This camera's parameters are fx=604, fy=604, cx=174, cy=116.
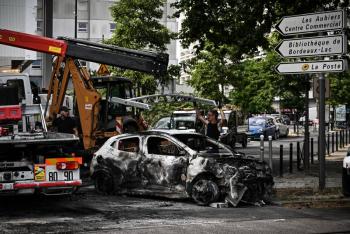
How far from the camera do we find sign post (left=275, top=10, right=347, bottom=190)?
1323cm

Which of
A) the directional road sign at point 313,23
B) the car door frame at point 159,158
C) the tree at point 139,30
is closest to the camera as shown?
the car door frame at point 159,158

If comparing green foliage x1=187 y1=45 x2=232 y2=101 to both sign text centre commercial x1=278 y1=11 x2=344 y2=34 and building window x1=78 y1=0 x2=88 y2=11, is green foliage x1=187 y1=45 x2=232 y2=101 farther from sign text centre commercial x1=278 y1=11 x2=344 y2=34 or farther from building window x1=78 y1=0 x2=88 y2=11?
sign text centre commercial x1=278 y1=11 x2=344 y2=34

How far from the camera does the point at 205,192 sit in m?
11.6

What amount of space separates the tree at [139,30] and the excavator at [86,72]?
12.5m

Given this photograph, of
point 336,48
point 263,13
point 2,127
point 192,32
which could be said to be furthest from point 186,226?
point 263,13

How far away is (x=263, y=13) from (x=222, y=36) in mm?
1659

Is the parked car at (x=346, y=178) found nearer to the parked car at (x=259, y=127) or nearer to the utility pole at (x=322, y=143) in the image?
the utility pole at (x=322, y=143)

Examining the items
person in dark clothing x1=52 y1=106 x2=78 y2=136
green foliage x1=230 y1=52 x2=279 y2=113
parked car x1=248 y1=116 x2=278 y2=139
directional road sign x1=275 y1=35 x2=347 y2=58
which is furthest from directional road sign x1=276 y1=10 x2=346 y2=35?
green foliage x1=230 y1=52 x2=279 y2=113

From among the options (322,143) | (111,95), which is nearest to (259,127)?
(111,95)

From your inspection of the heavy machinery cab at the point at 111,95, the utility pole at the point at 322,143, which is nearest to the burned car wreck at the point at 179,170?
the utility pole at the point at 322,143

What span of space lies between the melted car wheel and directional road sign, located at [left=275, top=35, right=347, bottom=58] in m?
4.09

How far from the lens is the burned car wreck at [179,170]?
11.5 m

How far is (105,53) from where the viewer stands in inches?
654

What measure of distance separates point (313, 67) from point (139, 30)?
18934 mm
